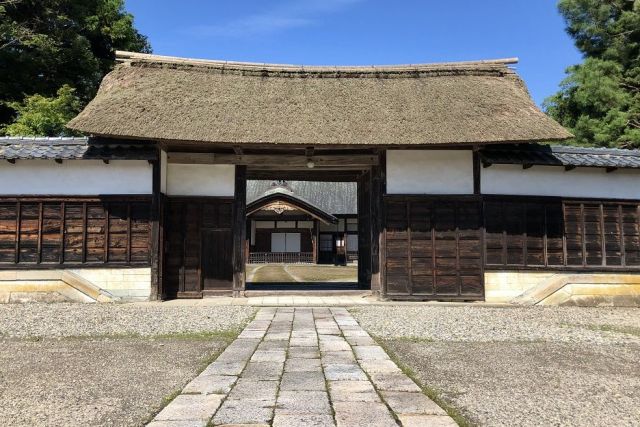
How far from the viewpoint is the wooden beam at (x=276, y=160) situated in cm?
970

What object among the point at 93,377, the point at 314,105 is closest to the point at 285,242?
the point at 314,105

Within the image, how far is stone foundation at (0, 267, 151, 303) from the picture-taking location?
345 inches

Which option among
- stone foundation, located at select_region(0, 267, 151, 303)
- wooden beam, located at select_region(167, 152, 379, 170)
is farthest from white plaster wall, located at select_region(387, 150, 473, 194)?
stone foundation, located at select_region(0, 267, 151, 303)

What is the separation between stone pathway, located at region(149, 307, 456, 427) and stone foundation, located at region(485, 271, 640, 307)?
506 cm

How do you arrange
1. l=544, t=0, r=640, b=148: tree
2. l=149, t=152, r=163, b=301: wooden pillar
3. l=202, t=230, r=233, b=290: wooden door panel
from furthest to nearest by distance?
1. l=544, t=0, r=640, b=148: tree
2. l=202, t=230, r=233, b=290: wooden door panel
3. l=149, t=152, r=163, b=301: wooden pillar

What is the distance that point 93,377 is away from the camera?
383cm

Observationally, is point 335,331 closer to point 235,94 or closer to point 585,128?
point 235,94

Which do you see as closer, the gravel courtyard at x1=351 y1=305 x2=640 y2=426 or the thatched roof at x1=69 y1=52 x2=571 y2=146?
the gravel courtyard at x1=351 y1=305 x2=640 y2=426

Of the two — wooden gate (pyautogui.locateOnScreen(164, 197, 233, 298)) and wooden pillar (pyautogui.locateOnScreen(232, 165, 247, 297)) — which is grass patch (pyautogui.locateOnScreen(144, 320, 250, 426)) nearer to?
wooden pillar (pyautogui.locateOnScreen(232, 165, 247, 297))

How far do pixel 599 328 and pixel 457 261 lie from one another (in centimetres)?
312

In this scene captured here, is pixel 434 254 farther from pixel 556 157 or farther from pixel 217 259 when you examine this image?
pixel 217 259

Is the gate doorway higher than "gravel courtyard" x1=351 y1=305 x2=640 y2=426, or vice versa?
the gate doorway

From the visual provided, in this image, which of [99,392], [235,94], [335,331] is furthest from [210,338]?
[235,94]

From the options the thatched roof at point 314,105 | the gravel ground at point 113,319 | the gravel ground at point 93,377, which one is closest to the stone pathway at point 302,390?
the gravel ground at point 93,377
